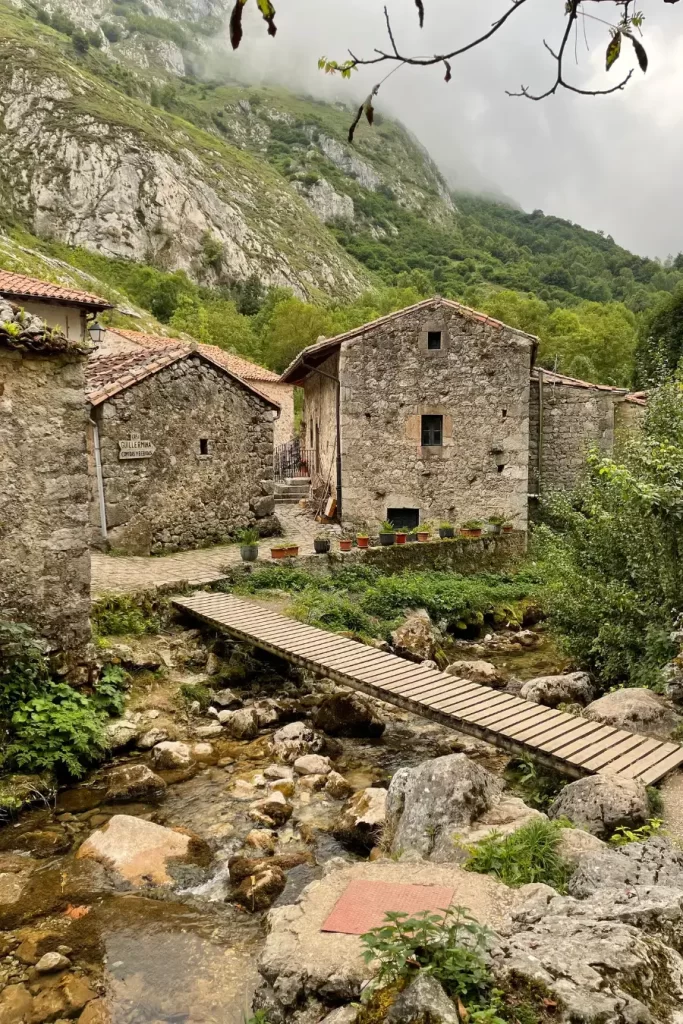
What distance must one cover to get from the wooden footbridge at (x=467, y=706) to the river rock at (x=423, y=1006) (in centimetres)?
303

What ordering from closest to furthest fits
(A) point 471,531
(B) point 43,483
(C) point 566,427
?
1. (B) point 43,483
2. (A) point 471,531
3. (C) point 566,427

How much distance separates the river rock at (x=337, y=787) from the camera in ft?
21.0

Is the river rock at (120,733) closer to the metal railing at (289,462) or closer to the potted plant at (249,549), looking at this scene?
the potted plant at (249,549)

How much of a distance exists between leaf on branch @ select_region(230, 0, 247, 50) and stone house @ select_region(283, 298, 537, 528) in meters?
13.7

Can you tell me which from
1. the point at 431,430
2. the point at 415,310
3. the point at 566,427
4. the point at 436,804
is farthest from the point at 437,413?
the point at 436,804

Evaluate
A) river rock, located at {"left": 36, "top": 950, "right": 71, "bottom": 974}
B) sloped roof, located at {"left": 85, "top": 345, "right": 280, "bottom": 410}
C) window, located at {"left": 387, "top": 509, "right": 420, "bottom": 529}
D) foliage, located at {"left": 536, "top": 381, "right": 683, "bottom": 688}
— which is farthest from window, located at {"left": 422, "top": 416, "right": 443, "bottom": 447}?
river rock, located at {"left": 36, "top": 950, "right": 71, "bottom": 974}

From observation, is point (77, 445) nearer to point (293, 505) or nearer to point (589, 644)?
point (589, 644)

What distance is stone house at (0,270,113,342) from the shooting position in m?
16.2

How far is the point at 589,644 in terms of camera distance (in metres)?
Answer: 8.64

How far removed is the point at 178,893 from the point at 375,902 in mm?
1905

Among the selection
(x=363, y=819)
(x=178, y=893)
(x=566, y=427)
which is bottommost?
(x=178, y=893)

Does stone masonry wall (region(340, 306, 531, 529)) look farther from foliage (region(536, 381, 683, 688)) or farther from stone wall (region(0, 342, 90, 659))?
stone wall (region(0, 342, 90, 659))

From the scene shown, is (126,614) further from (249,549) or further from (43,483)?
(249,549)

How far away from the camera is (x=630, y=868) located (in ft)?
12.8
